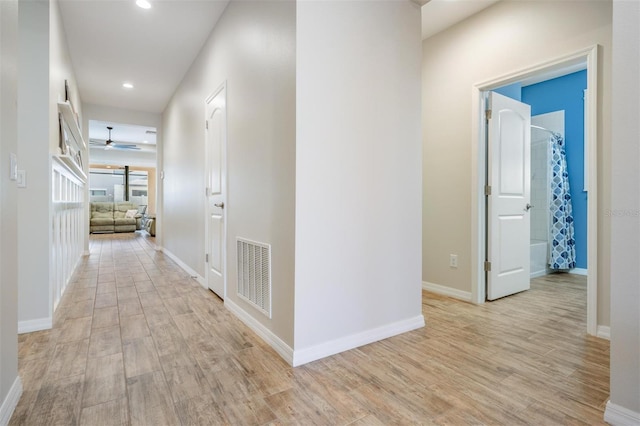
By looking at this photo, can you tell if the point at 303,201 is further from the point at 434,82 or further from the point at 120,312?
the point at 434,82

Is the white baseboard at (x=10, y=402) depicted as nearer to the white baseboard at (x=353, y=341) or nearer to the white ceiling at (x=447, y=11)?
the white baseboard at (x=353, y=341)

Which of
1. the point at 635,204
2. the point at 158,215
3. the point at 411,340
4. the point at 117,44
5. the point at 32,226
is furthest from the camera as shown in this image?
the point at 158,215

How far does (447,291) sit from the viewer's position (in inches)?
128

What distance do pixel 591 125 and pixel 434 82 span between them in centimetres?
155

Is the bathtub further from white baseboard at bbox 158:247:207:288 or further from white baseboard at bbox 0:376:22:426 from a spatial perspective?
white baseboard at bbox 0:376:22:426

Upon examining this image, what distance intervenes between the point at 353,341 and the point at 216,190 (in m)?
1.98

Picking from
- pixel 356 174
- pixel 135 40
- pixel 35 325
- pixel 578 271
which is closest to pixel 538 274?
pixel 578 271

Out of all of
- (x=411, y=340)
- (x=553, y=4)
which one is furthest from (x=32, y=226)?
(x=553, y=4)

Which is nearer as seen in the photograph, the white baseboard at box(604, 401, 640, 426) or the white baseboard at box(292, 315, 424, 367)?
the white baseboard at box(604, 401, 640, 426)

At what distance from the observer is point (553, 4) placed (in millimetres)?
2514

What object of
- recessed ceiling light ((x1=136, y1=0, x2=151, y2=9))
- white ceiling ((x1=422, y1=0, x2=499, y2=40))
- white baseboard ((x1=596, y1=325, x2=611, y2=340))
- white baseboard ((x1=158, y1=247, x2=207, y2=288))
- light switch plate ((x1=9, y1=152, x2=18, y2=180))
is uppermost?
recessed ceiling light ((x1=136, y1=0, x2=151, y2=9))

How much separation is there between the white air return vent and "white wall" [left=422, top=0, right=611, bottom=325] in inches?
78.5

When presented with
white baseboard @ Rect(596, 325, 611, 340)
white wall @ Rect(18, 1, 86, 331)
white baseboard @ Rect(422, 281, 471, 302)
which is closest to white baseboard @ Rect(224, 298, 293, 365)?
white wall @ Rect(18, 1, 86, 331)

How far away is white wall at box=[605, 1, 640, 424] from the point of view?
4.16 feet
